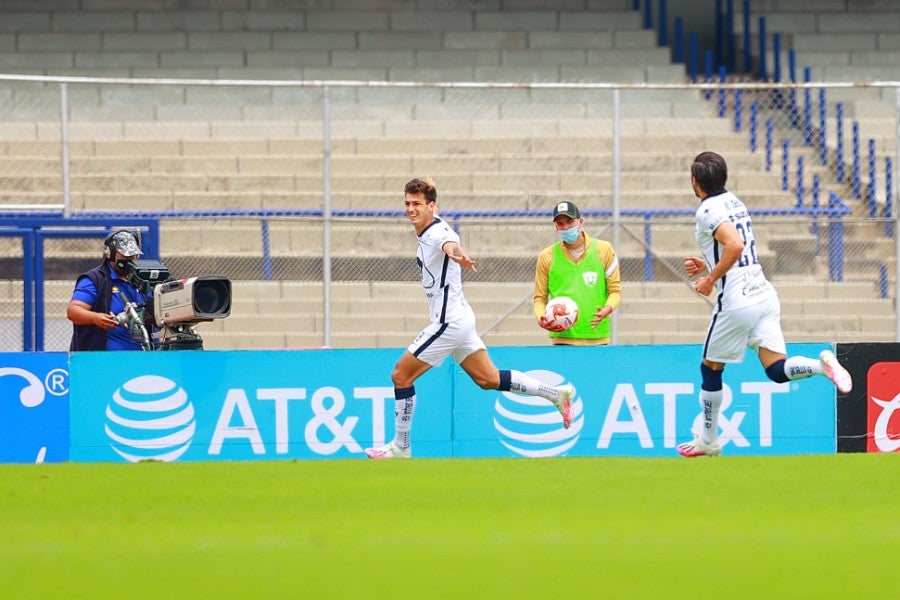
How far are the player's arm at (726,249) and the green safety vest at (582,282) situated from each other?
90.8 inches

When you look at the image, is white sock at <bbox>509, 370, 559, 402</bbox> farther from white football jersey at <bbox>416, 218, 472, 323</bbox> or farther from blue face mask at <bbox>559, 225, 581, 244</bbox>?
blue face mask at <bbox>559, 225, 581, 244</bbox>

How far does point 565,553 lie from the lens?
602 cm

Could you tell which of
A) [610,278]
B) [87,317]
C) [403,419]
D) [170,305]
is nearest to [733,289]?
[610,278]

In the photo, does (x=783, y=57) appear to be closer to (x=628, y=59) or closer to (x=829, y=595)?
(x=628, y=59)

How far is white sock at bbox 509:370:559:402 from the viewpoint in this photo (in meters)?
11.1

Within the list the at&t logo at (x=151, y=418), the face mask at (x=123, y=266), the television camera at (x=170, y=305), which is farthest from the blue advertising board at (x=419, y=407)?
the face mask at (x=123, y=266)

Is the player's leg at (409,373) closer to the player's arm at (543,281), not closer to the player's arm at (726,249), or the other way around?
the player's arm at (543,281)

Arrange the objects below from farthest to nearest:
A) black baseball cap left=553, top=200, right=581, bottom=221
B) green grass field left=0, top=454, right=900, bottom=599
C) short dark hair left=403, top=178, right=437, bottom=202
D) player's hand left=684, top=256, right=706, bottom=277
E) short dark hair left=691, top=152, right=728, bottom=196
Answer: black baseball cap left=553, top=200, right=581, bottom=221 → short dark hair left=403, top=178, right=437, bottom=202 → short dark hair left=691, top=152, right=728, bottom=196 → player's hand left=684, top=256, right=706, bottom=277 → green grass field left=0, top=454, right=900, bottom=599

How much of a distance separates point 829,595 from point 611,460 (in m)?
5.44

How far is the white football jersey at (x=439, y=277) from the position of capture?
10.6 meters

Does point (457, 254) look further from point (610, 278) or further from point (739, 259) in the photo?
point (610, 278)

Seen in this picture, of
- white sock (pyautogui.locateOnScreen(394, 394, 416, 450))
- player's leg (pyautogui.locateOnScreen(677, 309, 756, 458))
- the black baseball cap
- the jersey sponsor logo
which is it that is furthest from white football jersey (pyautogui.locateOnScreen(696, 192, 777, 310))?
the jersey sponsor logo

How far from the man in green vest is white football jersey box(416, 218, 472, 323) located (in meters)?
1.46

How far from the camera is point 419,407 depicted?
40.3ft
